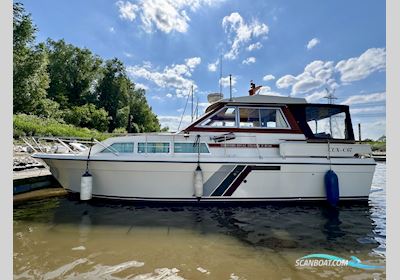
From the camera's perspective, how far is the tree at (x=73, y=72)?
3841 centimetres

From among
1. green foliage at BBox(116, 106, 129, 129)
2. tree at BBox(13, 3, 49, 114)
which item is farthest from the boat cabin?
green foliage at BBox(116, 106, 129, 129)

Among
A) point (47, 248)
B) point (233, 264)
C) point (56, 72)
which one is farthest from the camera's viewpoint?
point (56, 72)

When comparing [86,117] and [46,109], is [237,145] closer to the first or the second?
[46,109]

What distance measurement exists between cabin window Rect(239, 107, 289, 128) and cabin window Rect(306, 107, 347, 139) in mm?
865

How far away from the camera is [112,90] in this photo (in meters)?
41.0

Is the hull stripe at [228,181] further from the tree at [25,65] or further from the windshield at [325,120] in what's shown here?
the tree at [25,65]

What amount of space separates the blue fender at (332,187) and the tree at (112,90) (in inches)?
1462

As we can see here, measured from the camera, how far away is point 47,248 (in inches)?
160

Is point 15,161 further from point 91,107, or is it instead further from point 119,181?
point 91,107

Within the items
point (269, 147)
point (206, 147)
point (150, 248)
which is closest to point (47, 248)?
point (150, 248)

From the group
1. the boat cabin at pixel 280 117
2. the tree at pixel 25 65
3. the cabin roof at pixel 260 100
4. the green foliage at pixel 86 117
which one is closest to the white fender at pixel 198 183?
the boat cabin at pixel 280 117

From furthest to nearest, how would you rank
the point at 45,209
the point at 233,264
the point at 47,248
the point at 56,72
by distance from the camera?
the point at 56,72 < the point at 45,209 < the point at 47,248 < the point at 233,264

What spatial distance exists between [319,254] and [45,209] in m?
6.29

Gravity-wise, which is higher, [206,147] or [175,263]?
[206,147]
